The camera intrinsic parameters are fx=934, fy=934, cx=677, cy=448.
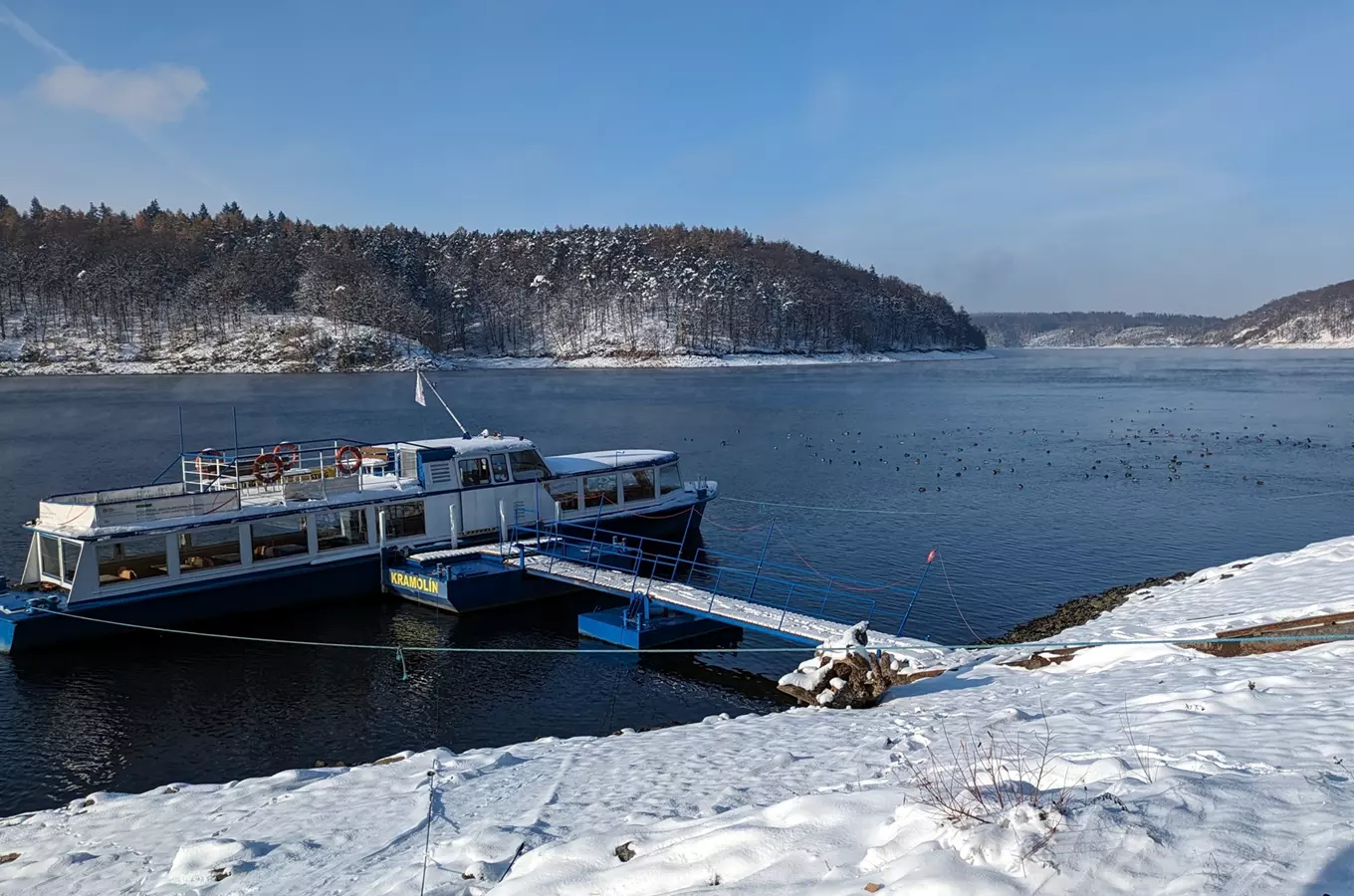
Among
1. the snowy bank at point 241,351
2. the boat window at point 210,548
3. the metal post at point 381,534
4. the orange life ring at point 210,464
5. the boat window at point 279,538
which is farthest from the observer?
the snowy bank at point 241,351

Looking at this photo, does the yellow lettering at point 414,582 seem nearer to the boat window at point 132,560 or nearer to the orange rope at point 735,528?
the boat window at point 132,560

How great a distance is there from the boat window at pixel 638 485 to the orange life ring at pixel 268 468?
481 inches

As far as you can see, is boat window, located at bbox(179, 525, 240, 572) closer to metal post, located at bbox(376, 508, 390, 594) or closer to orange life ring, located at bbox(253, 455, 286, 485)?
orange life ring, located at bbox(253, 455, 286, 485)

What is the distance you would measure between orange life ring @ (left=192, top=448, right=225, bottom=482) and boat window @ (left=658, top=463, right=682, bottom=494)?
1558 centimetres

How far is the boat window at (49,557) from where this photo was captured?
25984mm

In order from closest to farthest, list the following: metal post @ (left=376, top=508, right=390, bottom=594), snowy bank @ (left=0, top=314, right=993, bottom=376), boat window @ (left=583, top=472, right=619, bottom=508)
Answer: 1. metal post @ (left=376, top=508, right=390, bottom=594)
2. boat window @ (left=583, top=472, right=619, bottom=508)
3. snowy bank @ (left=0, top=314, right=993, bottom=376)

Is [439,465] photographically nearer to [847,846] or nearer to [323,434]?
[847,846]

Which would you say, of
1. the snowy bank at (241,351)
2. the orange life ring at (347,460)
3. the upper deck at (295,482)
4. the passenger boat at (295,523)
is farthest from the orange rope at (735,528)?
the snowy bank at (241,351)

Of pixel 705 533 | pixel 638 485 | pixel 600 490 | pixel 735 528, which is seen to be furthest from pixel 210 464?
pixel 735 528

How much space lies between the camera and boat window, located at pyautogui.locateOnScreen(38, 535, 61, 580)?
2598 centimetres

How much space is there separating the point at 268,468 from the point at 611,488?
1202 centimetres

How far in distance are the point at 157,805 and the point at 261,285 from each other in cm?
19043

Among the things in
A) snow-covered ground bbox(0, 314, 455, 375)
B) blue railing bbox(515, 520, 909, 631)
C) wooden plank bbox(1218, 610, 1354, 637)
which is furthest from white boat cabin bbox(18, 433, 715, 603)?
snow-covered ground bbox(0, 314, 455, 375)

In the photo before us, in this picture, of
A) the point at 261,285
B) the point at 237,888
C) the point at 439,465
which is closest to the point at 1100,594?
the point at 439,465
